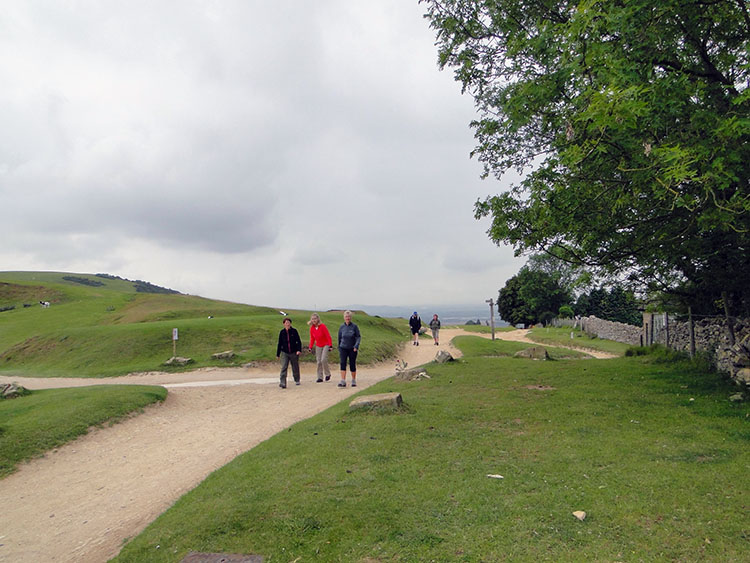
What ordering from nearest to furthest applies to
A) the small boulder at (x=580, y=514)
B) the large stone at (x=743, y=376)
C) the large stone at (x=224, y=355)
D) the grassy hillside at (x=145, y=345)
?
the small boulder at (x=580, y=514) < the large stone at (x=743, y=376) < the large stone at (x=224, y=355) < the grassy hillside at (x=145, y=345)

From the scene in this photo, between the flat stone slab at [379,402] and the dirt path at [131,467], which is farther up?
the flat stone slab at [379,402]

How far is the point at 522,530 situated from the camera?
14.5 ft

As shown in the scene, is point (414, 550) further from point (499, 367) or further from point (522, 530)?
point (499, 367)

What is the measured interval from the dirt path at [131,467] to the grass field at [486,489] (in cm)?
109

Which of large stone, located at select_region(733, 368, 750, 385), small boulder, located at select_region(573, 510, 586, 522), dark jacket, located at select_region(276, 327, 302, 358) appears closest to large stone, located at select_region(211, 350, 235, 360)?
dark jacket, located at select_region(276, 327, 302, 358)

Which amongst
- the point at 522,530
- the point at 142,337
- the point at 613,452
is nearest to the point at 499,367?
the point at 613,452

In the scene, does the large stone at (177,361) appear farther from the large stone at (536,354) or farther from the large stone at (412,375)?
the large stone at (536,354)

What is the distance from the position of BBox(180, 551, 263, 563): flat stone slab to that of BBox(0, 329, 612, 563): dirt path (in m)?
1.56

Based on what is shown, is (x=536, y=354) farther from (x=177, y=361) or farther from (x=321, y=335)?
(x=177, y=361)

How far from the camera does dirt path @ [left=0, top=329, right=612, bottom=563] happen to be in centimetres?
589

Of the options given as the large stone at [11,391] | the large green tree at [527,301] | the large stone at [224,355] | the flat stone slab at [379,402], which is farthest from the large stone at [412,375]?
the large green tree at [527,301]

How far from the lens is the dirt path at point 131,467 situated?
5887mm

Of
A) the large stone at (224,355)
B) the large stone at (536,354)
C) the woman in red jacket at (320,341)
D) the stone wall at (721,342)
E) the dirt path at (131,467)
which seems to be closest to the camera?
the dirt path at (131,467)

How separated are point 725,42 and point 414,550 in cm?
1203
